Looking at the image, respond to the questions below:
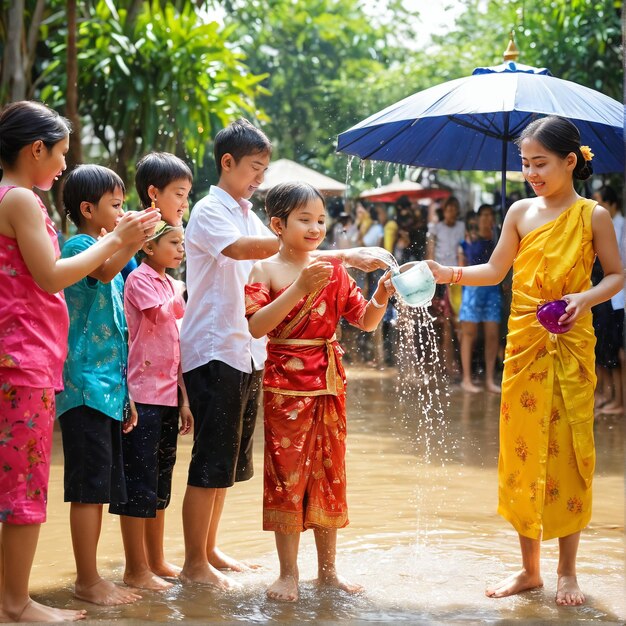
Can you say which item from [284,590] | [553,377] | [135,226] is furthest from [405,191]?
[135,226]

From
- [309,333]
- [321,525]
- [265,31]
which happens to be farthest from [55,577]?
[265,31]

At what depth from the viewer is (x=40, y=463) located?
2.99 m

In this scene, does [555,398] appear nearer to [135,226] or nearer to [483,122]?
[135,226]

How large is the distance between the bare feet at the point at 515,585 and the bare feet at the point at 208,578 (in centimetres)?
89

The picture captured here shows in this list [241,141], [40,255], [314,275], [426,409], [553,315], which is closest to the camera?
[40,255]

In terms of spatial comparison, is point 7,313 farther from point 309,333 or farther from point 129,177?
point 129,177

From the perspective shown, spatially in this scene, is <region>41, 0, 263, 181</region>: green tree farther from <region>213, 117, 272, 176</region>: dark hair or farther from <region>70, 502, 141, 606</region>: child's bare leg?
<region>70, 502, 141, 606</region>: child's bare leg

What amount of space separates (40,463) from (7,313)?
1.52 feet

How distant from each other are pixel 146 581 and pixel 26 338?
3.35 ft

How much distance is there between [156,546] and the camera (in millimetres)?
3668

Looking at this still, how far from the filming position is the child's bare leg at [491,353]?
8.71m

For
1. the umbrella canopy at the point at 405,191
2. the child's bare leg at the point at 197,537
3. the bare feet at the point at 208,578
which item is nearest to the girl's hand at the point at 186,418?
the child's bare leg at the point at 197,537

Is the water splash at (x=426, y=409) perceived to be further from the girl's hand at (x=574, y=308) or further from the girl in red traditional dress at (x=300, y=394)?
the girl's hand at (x=574, y=308)

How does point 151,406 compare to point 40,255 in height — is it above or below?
below
